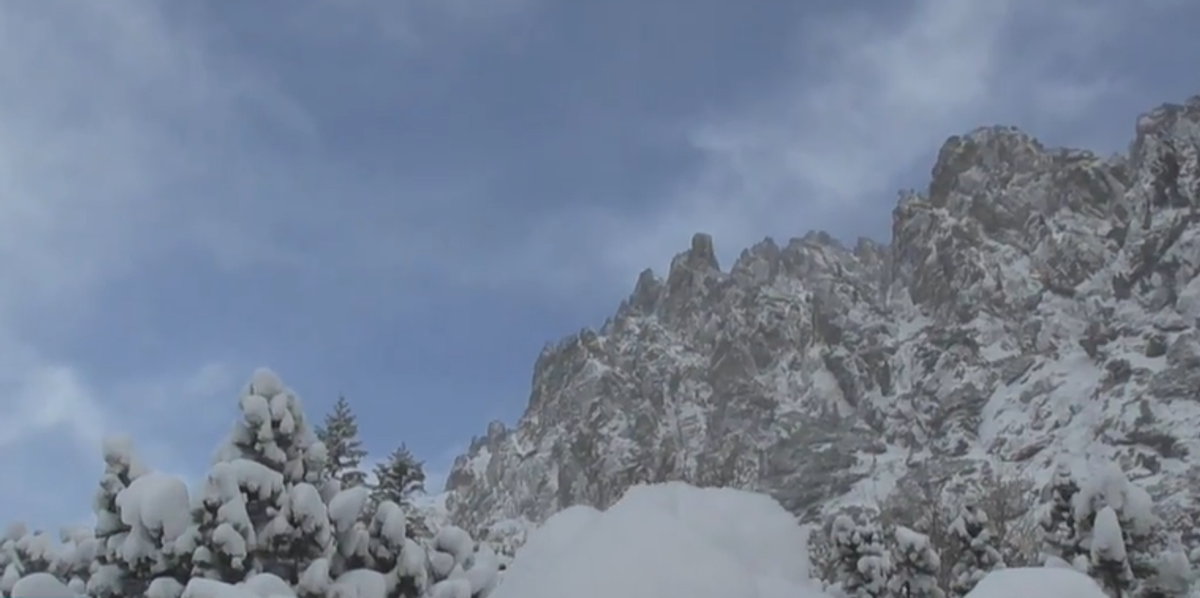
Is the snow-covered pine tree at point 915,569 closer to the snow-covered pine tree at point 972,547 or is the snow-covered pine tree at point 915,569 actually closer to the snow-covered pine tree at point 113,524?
the snow-covered pine tree at point 972,547

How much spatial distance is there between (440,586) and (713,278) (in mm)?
171219

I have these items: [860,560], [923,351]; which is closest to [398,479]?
[860,560]

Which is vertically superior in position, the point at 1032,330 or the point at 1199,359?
the point at 1032,330

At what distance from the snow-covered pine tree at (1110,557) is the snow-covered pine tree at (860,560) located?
7.06 m

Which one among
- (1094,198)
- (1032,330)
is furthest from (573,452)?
(1094,198)

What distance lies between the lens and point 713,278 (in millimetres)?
178250

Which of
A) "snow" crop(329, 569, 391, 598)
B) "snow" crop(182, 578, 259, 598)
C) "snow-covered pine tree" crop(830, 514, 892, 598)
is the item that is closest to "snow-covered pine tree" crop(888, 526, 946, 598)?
"snow-covered pine tree" crop(830, 514, 892, 598)

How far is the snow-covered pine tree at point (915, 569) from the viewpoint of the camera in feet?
62.2

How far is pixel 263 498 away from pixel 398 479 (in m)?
13.7

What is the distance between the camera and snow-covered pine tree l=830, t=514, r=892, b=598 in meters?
20.1

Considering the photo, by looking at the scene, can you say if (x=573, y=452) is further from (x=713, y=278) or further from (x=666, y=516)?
(x=666, y=516)

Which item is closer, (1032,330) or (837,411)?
(1032,330)

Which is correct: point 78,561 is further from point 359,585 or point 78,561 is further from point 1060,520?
point 1060,520

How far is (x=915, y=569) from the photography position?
19.2 m
